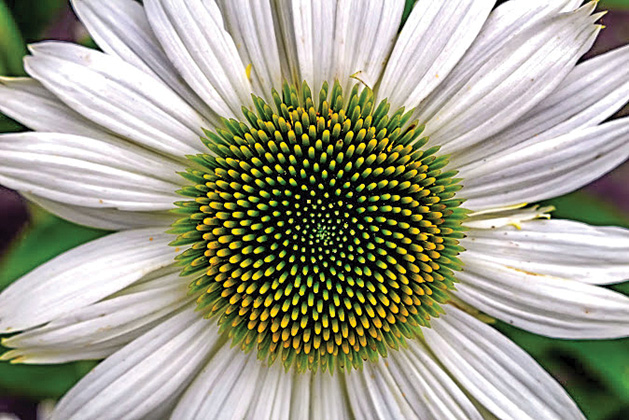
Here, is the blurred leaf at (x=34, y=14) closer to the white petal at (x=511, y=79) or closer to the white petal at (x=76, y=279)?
the white petal at (x=76, y=279)

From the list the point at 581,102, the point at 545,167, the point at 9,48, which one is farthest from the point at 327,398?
the point at 9,48

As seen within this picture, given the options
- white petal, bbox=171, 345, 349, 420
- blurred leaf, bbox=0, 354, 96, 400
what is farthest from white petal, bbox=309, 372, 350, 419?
blurred leaf, bbox=0, 354, 96, 400

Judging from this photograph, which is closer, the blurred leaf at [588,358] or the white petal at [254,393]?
the white petal at [254,393]

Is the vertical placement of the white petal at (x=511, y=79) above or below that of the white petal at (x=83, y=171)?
above

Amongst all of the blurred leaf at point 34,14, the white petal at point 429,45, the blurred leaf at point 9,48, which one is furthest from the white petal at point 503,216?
the blurred leaf at point 34,14

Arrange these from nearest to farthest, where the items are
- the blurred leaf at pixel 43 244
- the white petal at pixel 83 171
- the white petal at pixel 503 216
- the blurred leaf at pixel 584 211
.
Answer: the white petal at pixel 83 171 → the white petal at pixel 503 216 → the blurred leaf at pixel 43 244 → the blurred leaf at pixel 584 211

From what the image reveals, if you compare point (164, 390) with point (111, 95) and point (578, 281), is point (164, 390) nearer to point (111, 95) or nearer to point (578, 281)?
point (111, 95)

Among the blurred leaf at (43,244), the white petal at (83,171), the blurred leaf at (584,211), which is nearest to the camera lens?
the white petal at (83,171)
